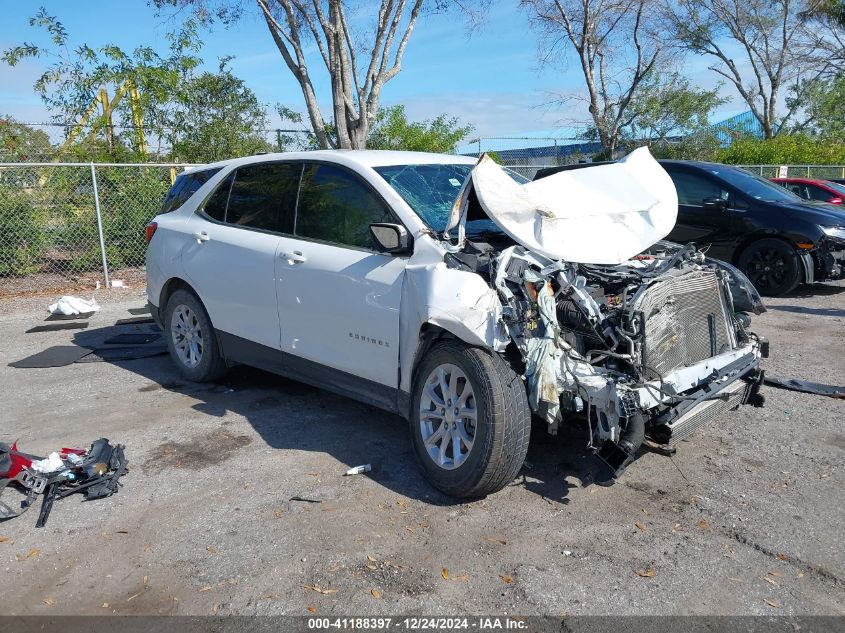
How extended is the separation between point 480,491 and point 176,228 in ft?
12.4

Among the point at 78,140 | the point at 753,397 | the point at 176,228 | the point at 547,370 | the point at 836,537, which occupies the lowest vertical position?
the point at 836,537

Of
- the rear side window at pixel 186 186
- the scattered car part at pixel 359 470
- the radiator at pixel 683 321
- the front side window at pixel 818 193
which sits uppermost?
the rear side window at pixel 186 186

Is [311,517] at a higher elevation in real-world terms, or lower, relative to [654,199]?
lower

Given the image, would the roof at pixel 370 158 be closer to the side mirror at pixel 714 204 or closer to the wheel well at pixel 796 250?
the side mirror at pixel 714 204

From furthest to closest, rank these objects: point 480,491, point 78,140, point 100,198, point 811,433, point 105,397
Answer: point 78,140 → point 100,198 → point 105,397 → point 811,433 → point 480,491

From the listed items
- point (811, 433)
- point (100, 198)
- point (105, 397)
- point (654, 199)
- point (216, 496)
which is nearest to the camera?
point (216, 496)

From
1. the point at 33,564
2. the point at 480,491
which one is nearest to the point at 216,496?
the point at 33,564

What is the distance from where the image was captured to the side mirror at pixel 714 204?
33.0 ft

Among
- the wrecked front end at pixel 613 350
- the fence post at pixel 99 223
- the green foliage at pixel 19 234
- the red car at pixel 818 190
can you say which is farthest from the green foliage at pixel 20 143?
the red car at pixel 818 190

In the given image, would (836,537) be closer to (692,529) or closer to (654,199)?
(692,529)

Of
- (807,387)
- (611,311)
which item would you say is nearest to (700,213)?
(807,387)

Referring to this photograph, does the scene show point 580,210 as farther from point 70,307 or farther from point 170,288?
point 70,307

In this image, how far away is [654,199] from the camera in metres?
4.57

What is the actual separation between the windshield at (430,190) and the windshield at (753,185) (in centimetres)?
618
